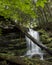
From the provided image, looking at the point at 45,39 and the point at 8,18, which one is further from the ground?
the point at 8,18

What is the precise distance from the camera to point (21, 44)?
18.0 metres

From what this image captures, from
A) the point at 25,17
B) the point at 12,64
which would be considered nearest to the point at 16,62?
the point at 12,64

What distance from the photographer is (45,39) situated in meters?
17.5

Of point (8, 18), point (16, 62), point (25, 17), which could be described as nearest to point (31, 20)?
point (25, 17)

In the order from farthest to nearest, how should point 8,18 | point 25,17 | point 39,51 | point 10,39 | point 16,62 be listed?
point 25,17, point 10,39, point 39,51, point 8,18, point 16,62

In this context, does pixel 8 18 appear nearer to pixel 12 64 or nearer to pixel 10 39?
pixel 12 64

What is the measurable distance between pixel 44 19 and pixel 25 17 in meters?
2.39

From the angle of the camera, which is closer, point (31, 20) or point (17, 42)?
point (17, 42)

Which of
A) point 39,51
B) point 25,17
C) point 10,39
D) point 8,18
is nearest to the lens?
point 8,18

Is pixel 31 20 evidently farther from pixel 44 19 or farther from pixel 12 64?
pixel 12 64

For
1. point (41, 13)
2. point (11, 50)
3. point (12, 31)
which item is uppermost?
point (41, 13)

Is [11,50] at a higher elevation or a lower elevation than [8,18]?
lower

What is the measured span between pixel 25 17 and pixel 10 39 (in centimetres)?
489

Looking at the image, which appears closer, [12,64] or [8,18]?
[12,64]
